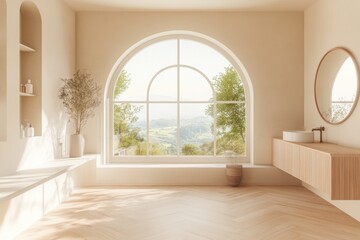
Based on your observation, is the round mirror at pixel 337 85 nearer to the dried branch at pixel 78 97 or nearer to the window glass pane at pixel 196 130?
the window glass pane at pixel 196 130

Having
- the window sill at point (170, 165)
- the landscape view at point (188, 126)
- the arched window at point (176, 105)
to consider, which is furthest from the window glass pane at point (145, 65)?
the window sill at point (170, 165)

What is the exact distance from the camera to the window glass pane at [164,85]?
227 inches

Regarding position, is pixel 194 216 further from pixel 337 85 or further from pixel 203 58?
pixel 203 58

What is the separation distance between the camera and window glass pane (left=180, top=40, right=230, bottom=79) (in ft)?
19.0

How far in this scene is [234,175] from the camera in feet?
17.1

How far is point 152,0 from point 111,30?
1.00 metres

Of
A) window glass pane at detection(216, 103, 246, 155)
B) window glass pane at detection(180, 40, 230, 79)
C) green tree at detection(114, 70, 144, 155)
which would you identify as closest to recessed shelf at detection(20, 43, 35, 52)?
green tree at detection(114, 70, 144, 155)

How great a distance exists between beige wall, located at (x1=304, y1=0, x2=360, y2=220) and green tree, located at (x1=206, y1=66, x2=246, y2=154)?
113 centimetres

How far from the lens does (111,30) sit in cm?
554

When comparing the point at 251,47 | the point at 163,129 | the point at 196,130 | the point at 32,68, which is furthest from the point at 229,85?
the point at 32,68

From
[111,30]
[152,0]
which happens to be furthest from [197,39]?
[111,30]

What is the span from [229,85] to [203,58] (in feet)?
2.27

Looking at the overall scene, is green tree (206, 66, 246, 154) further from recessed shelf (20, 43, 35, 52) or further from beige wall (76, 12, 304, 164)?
recessed shelf (20, 43, 35, 52)

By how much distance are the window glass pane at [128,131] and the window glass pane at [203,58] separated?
127 centimetres
